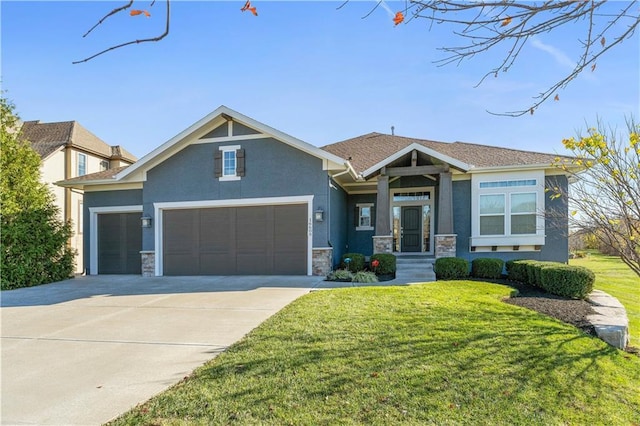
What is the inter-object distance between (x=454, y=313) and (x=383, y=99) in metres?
3.66

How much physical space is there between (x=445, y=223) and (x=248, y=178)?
21.2 ft

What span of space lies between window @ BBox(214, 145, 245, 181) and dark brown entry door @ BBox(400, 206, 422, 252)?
246 inches

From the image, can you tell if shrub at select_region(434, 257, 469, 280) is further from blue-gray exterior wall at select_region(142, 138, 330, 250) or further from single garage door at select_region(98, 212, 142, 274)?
single garage door at select_region(98, 212, 142, 274)

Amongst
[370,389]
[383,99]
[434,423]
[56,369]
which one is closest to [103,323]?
[56,369]

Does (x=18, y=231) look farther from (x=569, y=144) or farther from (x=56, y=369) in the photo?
(x=569, y=144)

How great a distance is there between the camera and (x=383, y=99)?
6.14 metres

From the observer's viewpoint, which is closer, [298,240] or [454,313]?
[454,313]

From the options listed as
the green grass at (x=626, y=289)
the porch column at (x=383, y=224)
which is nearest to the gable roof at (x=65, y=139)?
the porch column at (x=383, y=224)

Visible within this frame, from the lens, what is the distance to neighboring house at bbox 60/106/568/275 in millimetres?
11539

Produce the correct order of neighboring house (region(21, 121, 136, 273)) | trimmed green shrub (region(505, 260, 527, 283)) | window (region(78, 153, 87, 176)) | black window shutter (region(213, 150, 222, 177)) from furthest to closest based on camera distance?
window (region(78, 153, 87, 176)) → neighboring house (region(21, 121, 136, 273)) → black window shutter (region(213, 150, 222, 177)) → trimmed green shrub (region(505, 260, 527, 283))

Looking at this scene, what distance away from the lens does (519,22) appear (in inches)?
113

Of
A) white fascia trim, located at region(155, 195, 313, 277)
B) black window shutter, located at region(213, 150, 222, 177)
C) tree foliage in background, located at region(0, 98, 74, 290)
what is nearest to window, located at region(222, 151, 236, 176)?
black window shutter, located at region(213, 150, 222, 177)

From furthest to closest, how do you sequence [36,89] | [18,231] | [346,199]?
[346,199]
[18,231]
[36,89]

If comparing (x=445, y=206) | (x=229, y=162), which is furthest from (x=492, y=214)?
(x=229, y=162)
